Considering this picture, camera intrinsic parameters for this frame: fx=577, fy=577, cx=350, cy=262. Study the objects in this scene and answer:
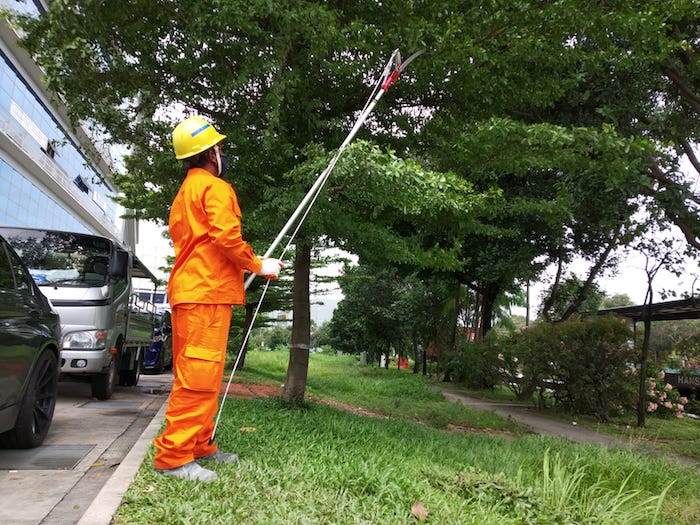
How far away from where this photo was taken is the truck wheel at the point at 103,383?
310 inches

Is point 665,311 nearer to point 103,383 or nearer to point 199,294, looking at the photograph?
point 103,383

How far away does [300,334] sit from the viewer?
7.69 meters

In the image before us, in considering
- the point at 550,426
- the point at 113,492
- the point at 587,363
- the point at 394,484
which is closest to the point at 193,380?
the point at 113,492

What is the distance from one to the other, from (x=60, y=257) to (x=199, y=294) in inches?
202

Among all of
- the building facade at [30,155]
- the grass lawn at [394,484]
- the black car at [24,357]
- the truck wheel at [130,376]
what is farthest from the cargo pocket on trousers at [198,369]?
the building facade at [30,155]

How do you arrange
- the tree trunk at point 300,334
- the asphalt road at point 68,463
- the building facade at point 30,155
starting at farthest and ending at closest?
the building facade at point 30,155
the tree trunk at point 300,334
the asphalt road at point 68,463

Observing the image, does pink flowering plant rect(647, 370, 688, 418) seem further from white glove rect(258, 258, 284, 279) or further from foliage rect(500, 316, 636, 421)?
white glove rect(258, 258, 284, 279)

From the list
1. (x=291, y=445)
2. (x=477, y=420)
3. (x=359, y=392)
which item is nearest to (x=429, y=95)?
(x=291, y=445)

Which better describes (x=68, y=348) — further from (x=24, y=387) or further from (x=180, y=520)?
(x=180, y=520)

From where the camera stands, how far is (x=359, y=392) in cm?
1473

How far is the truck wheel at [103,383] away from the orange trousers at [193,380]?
187 inches

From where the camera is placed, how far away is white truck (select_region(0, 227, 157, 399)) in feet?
23.7

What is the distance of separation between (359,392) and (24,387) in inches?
435

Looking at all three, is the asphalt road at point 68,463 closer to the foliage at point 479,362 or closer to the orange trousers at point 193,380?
the orange trousers at point 193,380
